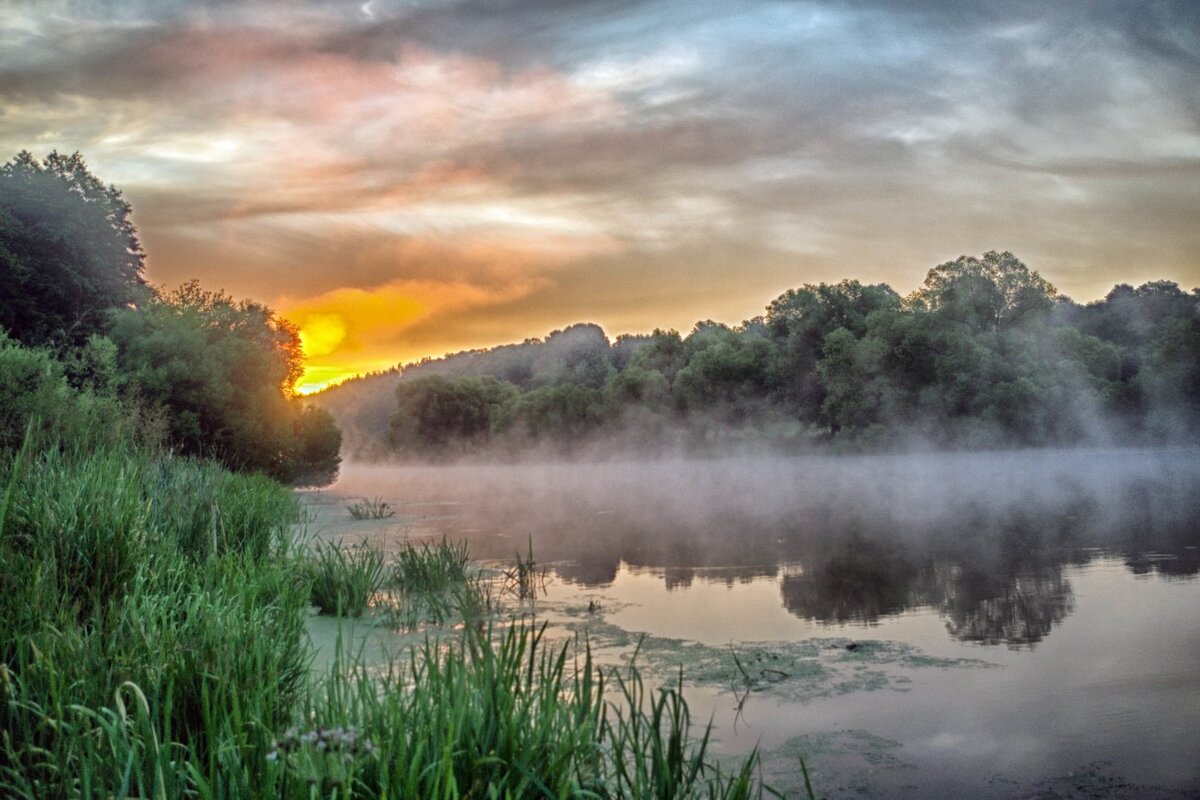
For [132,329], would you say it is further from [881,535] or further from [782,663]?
[782,663]

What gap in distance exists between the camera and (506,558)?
17438mm

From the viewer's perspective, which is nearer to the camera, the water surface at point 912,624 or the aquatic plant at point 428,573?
the water surface at point 912,624

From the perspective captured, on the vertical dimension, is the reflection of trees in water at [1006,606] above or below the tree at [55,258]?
below

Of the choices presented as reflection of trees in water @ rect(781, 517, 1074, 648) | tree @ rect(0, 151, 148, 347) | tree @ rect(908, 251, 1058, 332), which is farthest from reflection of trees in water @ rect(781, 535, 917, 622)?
tree @ rect(908, 251, 1058, 332)

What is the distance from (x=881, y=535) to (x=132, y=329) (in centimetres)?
2421

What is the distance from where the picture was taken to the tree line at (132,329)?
97.3ft

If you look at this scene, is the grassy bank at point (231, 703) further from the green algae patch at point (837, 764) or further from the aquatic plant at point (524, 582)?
the aquatic plant at point (524, 582)

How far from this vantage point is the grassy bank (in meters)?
3.42

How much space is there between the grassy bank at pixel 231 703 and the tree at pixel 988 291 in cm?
5793

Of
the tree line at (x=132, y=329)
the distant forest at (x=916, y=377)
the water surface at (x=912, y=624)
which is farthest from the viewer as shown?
the distant forest at (x=916, y=377)

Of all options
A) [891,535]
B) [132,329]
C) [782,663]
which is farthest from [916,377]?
[782,663]

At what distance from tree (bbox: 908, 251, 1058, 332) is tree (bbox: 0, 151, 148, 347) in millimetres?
46485

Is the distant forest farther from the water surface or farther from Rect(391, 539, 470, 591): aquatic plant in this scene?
Rect(391, 539, 470, 591): aquatic plant

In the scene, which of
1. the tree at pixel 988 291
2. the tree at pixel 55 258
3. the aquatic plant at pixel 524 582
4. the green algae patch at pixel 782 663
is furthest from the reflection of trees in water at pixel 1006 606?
the tree at pixel 988 291
